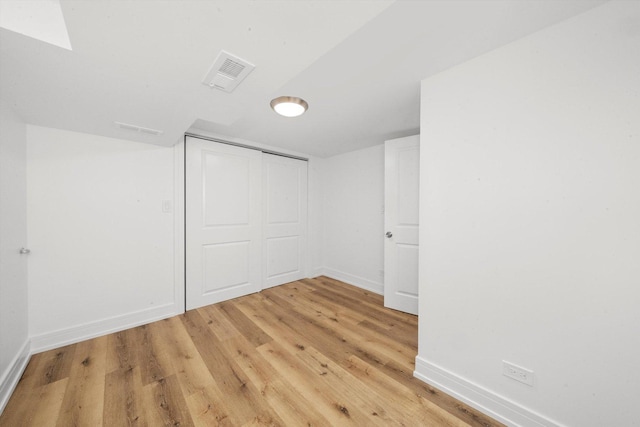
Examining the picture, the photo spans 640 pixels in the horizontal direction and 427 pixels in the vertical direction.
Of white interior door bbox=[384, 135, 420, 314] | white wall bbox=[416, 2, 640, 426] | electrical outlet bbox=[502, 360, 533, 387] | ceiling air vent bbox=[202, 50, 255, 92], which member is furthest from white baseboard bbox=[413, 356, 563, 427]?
ceiling air vent bbox=[202, 50, 255, 92]

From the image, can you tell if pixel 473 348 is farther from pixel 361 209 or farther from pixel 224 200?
pixel 224 200

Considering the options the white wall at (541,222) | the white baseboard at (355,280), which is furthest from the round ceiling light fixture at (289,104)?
the white baseboard at (355,280)

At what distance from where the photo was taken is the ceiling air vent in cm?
103

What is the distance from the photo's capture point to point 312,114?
6.92 feet

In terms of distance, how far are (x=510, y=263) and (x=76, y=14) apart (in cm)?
217

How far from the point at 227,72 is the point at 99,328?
2.55 metres

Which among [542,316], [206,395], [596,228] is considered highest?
[596,228]

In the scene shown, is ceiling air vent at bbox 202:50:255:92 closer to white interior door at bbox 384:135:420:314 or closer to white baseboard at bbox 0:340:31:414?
white interior door at bbox 384:135:420:314

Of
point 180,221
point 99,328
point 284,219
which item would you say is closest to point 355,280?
point 284,219

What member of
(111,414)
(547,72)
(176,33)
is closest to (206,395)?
(111,414)

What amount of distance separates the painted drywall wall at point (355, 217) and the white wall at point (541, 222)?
1.72 metres

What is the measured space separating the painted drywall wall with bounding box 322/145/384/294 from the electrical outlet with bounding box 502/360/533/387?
1.92 m

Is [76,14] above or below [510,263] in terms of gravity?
above

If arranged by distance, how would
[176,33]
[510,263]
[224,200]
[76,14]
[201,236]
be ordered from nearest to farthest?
[76,14], [176,33], [510,263], [201,236], [224,200]
